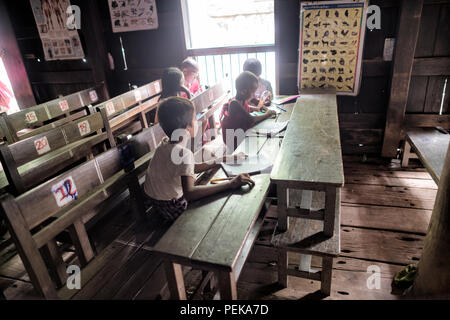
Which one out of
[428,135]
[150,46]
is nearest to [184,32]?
[150,46]

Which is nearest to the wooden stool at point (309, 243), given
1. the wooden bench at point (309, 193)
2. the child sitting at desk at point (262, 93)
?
the wooden bench at point (309, 193)

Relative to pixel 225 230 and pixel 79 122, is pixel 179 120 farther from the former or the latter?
pixel 79 122

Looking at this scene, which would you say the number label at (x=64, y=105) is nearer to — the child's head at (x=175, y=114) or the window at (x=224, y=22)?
the window at (x=224, y=22)

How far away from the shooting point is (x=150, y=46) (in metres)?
5.45

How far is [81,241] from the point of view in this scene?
210cm

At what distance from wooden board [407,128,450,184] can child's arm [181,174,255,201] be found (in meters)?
2.05

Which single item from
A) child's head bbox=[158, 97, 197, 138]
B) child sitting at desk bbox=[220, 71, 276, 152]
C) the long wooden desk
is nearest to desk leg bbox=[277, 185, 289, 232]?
the long wooden desk

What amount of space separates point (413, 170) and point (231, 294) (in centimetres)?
363

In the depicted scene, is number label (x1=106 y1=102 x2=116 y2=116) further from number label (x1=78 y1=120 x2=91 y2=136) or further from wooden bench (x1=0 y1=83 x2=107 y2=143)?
number label (x1=78 y1=120 x2=91 y2=136)

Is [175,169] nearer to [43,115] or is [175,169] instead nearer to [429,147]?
[43,115]

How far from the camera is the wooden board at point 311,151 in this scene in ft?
6.46

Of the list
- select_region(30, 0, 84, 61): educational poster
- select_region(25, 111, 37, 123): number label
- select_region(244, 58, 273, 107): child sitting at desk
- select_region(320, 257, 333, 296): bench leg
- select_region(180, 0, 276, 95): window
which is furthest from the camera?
select_region(30, 0, 84, 61): educational poster

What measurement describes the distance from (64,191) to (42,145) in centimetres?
119

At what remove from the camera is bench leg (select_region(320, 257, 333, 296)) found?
2178 mm
